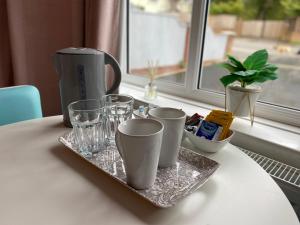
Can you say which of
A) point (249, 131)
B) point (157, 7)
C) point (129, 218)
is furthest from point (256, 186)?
point (157, 7)

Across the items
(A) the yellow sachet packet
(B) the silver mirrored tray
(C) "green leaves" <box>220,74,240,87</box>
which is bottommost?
(B) the silver mirrored tray

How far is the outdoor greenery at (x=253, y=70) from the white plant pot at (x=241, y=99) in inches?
1.7

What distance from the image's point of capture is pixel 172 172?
636 millimetres

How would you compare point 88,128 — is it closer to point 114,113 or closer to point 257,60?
point 114,113

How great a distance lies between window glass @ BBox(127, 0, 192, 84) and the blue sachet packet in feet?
2.33

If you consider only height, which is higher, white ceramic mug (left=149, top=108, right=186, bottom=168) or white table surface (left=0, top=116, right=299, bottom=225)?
white ceramic mug (left=149, top=108, right=186, bottom=168)

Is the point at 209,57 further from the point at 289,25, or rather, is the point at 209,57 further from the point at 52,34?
the point at 52,34

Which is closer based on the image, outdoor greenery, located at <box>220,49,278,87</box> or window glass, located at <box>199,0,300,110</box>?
outdoor greenery, located at <box>220,49,278,87</box>

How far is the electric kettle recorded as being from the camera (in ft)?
2.57

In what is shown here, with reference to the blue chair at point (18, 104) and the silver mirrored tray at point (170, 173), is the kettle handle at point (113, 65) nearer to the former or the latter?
the silver mirrored tray at point (170, 173)

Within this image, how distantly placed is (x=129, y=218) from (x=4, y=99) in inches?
31.7

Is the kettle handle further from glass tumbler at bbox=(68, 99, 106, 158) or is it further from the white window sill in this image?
the white window sill

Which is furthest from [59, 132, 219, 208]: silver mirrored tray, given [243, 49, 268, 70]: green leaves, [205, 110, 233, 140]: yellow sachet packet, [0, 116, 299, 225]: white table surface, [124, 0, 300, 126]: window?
[124, 0, 300, 126]: window

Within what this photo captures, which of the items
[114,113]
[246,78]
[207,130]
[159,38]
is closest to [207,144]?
[207,130]
